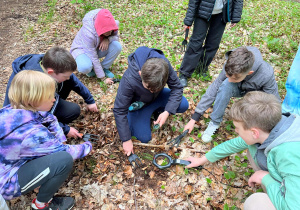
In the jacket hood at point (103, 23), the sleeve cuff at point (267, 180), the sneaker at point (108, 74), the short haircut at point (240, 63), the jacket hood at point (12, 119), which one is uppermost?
the jacket hood at point (103, 23)

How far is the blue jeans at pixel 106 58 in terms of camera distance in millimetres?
3734

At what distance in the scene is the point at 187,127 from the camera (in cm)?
308

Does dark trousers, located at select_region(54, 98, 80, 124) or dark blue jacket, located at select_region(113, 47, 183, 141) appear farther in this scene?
dark trousers, located at select_region(54, 98, 80, 124)

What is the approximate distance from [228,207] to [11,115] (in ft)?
8.02

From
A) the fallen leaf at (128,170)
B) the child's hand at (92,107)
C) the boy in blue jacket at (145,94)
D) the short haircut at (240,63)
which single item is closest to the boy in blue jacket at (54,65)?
the child's hand at (92,107)

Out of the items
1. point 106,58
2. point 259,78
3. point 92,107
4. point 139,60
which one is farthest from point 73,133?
point 259,78

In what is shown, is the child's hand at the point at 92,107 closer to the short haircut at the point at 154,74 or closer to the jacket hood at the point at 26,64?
the jacket hood at the point at 26,64

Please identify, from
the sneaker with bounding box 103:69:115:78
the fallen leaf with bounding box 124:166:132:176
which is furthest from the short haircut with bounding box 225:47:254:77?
the sneaker with bounding box 103:69:115:78

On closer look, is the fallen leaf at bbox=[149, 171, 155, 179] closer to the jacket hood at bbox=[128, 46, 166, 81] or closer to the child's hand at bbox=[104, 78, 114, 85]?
the jacket hood at bbox=[128, 46, 166, 81]

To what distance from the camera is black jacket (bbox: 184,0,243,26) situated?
3.32 meters

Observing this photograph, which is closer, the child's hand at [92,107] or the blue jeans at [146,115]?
the blue jeans at [146,115]

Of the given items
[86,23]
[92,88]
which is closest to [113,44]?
[86,23]

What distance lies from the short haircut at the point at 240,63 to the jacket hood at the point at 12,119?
225 centimetres

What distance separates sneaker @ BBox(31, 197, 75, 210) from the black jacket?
125 inches
